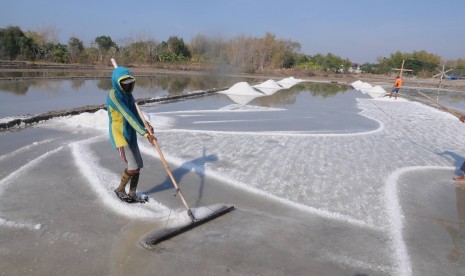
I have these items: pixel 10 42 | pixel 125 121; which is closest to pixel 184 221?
pixel 125 121

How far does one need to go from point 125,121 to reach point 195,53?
41362mm

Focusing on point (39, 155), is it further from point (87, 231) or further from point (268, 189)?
point (268, 189)

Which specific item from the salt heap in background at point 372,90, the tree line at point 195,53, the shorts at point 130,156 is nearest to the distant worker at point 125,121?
the shorts at point 130,156

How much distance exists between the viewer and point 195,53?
43.2m

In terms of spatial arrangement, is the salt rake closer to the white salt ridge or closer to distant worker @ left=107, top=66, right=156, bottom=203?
distant worker @ left=107, top=66, right=156, bottom=203

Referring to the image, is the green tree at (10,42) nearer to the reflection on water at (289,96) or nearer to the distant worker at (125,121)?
the reflection on water at (289,96)

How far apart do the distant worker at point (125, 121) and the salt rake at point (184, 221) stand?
0.42 feet

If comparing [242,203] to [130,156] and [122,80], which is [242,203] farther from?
[122,80]

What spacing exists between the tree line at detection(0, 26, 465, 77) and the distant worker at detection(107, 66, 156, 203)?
30531mm

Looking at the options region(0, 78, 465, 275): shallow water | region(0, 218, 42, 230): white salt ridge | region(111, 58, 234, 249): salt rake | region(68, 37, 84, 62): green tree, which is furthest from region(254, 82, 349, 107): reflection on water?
region(68, 37, 84, 62): green tree

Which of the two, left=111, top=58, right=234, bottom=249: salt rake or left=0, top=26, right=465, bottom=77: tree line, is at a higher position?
left=0, top=26, right=465, bottom=77: tree line

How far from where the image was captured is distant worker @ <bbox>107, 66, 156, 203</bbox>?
10.5ft

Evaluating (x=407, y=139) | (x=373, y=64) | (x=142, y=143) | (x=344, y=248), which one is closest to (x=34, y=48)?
(x=142, y=143)

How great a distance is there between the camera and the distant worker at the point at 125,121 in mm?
3188
